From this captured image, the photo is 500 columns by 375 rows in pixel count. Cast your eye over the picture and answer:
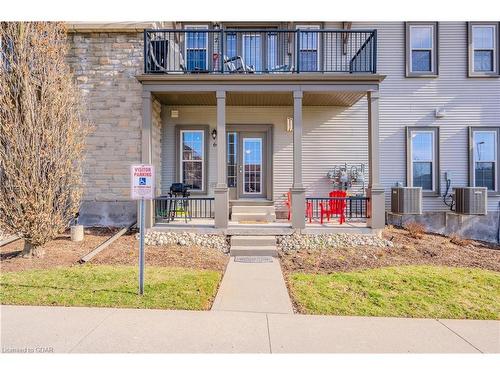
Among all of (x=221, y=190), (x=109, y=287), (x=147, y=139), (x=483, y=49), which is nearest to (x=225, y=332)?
(x=109, y=287)

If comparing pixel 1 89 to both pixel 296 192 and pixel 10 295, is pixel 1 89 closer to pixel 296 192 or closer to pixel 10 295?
pixel 10 295

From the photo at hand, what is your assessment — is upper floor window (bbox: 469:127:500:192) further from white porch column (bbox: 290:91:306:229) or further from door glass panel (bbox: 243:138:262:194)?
door glass panel (bbox: 243:138:262:194)

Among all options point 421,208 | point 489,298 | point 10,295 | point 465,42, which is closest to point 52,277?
point 10,295

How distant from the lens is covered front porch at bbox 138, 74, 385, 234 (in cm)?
732

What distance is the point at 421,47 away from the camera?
9312mm

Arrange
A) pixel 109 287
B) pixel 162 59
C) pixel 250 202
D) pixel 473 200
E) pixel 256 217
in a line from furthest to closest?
pixel 250 202, pixel 473 200, pixel 256 217, pixel 162 59, pixel 109 287

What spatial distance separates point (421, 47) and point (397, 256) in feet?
22.2

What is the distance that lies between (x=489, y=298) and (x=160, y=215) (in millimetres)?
7045

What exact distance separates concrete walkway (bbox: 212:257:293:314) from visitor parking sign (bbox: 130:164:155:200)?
1.75m

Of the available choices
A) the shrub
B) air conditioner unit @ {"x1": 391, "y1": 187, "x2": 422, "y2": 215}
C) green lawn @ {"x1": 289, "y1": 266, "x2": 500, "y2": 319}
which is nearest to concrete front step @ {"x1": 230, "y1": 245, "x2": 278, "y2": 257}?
green lawn @ {"x1": 289, "y1": 266, "x2": 500, "y2": 319}

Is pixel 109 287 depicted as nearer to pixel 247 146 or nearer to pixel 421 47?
pixel 247 146

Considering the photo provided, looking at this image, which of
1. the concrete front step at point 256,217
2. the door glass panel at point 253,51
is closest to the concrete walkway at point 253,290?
the concrete front step at point 256,217

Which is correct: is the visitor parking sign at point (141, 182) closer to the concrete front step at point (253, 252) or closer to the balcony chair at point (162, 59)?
the concrete front step at point (253, 252)

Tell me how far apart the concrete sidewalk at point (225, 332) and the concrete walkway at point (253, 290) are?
0.21m
